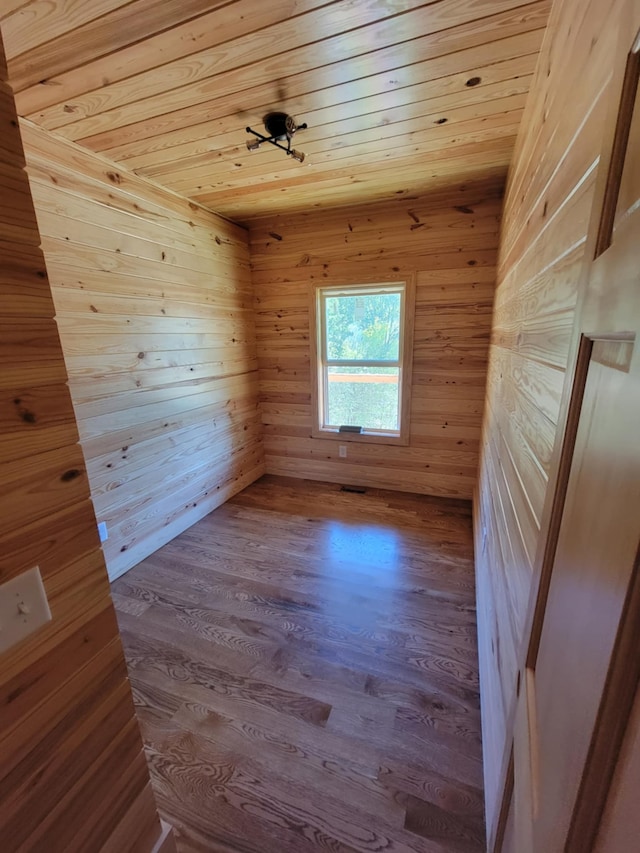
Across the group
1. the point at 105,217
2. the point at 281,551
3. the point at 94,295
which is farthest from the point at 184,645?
the point at 105,217

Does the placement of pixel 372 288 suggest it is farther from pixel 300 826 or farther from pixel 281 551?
pixel 300 826

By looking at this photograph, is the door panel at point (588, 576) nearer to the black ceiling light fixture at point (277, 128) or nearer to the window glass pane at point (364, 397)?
the black ceiling light fixture at point (277, 128)

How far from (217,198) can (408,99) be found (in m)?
1.63

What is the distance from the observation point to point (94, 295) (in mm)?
1983

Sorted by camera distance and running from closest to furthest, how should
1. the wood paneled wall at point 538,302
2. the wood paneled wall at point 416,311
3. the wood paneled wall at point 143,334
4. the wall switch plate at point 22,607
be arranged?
the wall switch plate at point 22,607
the wood paneled wall at point 538,302
the wood paneled wall at point 143,334
the wood paneled wall at point 416,311

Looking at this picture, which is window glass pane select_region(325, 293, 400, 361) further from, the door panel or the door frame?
the door panel

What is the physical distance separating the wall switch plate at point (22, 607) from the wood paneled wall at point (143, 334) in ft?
5.24

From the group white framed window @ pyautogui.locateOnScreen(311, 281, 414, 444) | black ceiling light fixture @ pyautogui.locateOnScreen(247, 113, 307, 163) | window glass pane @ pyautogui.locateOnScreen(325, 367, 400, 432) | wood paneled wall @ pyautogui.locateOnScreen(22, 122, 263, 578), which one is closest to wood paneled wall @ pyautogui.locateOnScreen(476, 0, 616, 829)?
black ceiling light fixture @ pyautogui.locateOnScreen(247, 113, 307, 163)

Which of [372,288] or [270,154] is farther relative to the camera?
[372,288]

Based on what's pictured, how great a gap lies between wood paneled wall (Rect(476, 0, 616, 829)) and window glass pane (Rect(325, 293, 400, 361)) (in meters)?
1.46

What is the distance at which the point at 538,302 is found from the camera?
1.05 meters

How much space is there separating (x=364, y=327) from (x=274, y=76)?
1941 millimetres

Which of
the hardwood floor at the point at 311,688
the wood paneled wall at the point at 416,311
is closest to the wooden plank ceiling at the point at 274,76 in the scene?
the wood paneled wall at the point at 416,311

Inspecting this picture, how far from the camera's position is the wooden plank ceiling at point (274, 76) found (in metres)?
1.12
